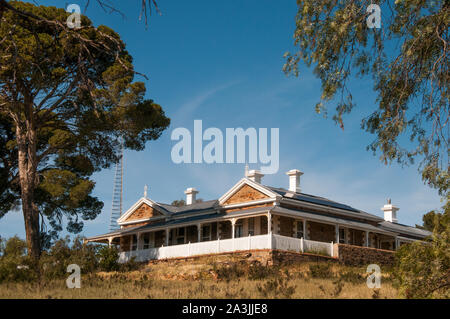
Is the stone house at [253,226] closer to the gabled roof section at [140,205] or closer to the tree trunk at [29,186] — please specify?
the gabled roof section at [140,205]

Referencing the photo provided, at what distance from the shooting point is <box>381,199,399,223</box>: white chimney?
44.5m

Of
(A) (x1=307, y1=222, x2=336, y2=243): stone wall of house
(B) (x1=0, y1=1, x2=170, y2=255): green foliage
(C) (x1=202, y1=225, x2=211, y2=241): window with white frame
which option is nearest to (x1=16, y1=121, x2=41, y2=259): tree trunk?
(B) (x1=0, y1=1, x2=170, y2=255): green foliage

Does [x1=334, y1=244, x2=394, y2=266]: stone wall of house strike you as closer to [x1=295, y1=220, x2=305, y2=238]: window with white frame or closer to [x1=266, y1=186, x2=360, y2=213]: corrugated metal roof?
[x1=295, y1=220, x2=305, y2=238]: window with white frame

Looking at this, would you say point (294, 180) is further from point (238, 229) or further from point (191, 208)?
point (191, 208)

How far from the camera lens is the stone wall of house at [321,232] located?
32.3 metres

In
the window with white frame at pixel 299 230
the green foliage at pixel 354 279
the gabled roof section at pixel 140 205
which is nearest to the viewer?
the green foliage at pixel 354 279

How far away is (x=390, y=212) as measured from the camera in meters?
44.7

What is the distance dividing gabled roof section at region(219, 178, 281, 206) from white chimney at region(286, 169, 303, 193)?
4.73 metres

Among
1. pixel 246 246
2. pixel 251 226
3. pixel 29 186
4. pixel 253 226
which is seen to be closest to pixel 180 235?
pixel 251 226

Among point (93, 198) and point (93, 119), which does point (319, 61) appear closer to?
point (93, 119)

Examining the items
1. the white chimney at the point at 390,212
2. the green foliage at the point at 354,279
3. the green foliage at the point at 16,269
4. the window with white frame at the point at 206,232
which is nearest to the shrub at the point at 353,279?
the green foliage at the point at 354,279

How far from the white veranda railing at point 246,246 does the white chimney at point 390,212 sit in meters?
17.2
